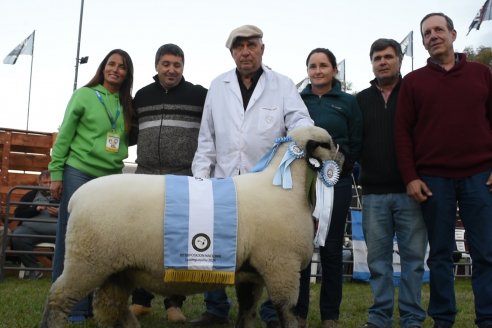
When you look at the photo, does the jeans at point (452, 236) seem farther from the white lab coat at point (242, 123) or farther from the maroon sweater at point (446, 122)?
the white lab coat at point (242, 123)

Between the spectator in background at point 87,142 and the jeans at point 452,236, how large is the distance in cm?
262

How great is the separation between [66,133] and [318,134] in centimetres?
220

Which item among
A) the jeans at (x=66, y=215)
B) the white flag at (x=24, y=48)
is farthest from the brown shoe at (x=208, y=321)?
the white flag at (x=24, y=48)

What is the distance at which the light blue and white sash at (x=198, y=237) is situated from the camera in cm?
358

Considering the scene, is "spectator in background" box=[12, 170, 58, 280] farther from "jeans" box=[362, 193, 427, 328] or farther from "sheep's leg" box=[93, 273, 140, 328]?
"jeans" box=[362, 193, 427, 328]

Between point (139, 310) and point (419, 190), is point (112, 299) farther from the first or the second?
point (419, 190)

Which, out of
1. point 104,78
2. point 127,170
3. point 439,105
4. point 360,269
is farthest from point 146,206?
point 127,170

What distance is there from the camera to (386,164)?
4.62 metres

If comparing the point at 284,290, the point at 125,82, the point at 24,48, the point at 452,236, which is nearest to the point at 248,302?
the point at 284,290

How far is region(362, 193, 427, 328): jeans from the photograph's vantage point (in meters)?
4.51

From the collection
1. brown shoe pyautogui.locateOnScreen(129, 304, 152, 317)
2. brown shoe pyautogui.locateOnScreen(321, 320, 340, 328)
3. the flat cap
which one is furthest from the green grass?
the flat cap

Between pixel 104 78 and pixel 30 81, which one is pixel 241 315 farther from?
pixel 30 81

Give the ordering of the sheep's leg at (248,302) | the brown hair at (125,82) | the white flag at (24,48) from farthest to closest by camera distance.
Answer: the white flag at (24,48) < the brown hair at (125,82) < the sheep's leg at (248,302)

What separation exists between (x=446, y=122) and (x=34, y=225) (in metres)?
6.65
